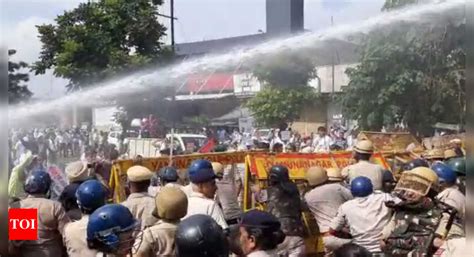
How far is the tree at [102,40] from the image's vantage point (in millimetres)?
21781

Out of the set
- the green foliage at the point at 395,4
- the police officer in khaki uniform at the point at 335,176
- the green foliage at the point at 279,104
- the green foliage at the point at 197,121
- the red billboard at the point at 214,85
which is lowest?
the police officer in khaki uniform at the point at 335,176

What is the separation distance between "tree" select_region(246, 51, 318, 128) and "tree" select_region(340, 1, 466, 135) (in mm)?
2673

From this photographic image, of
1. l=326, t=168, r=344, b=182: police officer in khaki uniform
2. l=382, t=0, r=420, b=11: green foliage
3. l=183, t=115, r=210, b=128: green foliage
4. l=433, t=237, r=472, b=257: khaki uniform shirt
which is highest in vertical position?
l=382, t=0, r=420, b=11: green foliage

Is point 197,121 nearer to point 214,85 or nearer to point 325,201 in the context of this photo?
point 214,85

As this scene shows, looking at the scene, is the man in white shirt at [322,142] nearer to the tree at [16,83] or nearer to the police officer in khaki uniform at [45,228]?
the police officer in khaki uniform at [45,228]

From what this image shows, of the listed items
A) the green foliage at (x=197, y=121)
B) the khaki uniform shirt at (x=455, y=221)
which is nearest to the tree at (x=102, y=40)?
the green foliage at (x=197, y=121)

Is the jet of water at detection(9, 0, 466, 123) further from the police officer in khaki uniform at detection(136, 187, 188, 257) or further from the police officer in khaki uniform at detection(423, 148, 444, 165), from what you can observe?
the police officer in khaki uniform at detection(136, 187, 188, 257)

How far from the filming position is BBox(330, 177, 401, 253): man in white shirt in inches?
271

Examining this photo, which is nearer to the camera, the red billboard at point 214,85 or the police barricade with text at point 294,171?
the police barricade with text at point 294,171

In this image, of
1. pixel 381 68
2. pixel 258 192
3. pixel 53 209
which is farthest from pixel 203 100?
pixel 53 209

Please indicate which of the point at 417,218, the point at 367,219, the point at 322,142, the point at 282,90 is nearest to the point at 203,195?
the point at 367,219

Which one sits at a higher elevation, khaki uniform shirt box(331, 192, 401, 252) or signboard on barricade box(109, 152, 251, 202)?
signboard on barricade box(109, 152, 251, 202)

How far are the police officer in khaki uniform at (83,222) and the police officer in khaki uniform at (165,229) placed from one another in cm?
49

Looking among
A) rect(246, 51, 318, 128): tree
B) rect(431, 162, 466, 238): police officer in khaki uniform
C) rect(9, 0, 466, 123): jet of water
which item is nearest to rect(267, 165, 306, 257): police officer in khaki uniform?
rect(431, 162, 466, 238): police officer in khaki uniform
